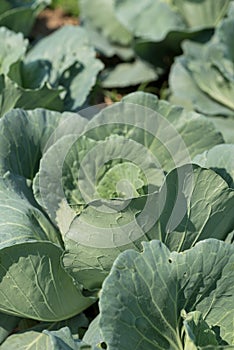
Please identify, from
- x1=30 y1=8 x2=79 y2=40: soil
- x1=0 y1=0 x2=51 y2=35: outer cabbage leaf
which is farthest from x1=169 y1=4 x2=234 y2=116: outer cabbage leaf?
x1=30 y1=8 x2=79 y2=40: soil

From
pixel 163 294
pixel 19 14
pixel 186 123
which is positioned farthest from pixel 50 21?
pixel 163 294

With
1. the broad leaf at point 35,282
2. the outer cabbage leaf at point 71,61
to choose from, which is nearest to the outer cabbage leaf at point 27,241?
the broad leaf at point 35,282

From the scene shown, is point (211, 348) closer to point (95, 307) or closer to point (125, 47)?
point (95, 307)

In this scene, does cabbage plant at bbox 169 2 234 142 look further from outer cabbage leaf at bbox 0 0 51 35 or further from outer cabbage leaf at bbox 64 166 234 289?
outer cabbage leaf at bbox 64 166 234 289

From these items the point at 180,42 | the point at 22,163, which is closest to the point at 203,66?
the point at 180,42

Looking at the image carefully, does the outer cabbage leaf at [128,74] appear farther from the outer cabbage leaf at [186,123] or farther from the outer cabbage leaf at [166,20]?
the outer cabbage leaf at [186,123]
